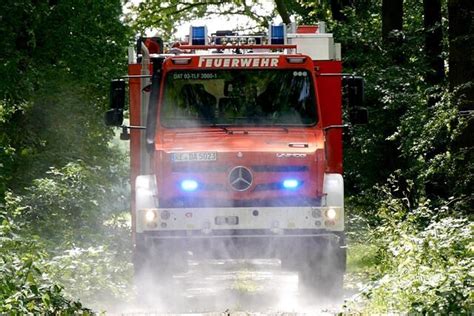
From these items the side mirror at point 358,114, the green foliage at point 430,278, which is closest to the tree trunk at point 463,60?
the side mirror at point 358,114

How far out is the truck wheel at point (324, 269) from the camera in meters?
13.2

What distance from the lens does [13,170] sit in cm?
2191

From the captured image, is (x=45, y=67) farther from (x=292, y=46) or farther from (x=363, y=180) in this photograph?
(x=292, y=46)

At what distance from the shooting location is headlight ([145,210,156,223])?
13.1 metres

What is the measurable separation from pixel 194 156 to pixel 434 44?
11.6 meters

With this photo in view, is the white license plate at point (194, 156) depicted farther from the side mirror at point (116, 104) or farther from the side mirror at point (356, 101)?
the side mirror at point (356, 101)

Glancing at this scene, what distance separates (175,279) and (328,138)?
288 cm

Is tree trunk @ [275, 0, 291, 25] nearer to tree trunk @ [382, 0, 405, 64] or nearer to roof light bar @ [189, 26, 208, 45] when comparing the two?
tree trunk @ [382, 0, 405, 64]

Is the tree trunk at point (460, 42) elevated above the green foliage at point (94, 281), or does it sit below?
above

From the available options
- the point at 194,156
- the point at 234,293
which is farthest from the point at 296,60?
the point at 234,293

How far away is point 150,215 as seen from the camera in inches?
518

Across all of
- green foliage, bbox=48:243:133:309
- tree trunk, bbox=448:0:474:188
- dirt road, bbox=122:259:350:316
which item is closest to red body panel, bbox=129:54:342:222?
dirt road, bbox=122:259:350:316

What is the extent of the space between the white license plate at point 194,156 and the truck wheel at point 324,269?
155 centimetres

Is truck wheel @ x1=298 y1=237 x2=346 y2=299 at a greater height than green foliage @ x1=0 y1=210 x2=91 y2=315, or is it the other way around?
green foliage @ x1=0 y1=210 x2=91 y2=315
